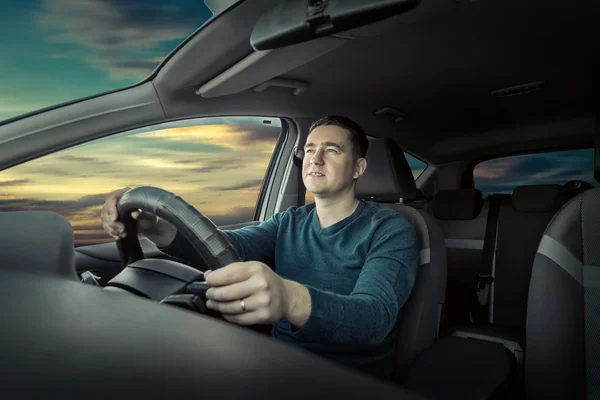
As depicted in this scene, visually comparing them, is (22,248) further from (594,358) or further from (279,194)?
(279,194)

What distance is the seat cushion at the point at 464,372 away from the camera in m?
1.05

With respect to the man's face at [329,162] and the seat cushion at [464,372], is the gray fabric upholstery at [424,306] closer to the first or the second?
the seat cushion at [464,372]

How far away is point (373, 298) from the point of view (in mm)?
1047

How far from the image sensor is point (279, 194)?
9.53ft

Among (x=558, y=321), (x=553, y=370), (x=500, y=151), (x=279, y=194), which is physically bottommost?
(x=553, y=370)

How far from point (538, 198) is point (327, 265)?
1904 mm

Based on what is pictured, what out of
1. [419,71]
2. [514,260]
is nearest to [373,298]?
[419,71]

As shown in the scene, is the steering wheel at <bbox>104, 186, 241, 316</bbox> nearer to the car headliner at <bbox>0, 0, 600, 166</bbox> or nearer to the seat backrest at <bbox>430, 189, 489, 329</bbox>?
the car headliner at <bbox>0, 0, 600, 166</bbox>

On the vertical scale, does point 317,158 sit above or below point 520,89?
below

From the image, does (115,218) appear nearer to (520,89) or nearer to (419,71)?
(419,71)

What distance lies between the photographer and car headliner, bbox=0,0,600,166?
75.6 inches

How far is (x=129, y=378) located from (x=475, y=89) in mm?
3089

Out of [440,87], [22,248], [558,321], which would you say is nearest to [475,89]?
[440,87]

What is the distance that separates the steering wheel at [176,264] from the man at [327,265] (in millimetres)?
79
